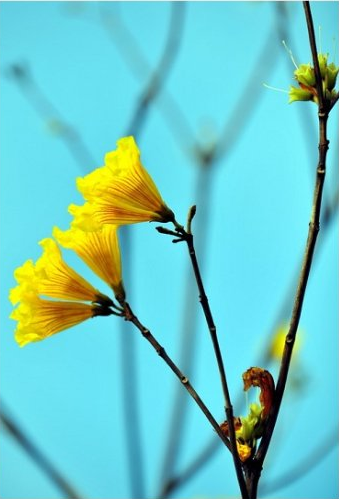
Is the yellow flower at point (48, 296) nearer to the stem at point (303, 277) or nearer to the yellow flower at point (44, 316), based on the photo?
the yellow flower at point (44, 316)

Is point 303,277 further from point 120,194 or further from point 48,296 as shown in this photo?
point 48,296

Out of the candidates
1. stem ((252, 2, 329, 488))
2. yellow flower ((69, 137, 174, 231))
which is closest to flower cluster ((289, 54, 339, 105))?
stem ((252, 2, 329, 488))

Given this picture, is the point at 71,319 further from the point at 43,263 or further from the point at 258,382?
the point at 258,382

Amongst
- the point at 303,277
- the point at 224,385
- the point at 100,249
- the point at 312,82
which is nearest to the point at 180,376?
the point at 224,385

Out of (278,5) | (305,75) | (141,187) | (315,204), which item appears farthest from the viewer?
(278,5)

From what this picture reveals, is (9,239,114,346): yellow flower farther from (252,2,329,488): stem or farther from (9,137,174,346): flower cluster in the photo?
(252,2,329,488): stem

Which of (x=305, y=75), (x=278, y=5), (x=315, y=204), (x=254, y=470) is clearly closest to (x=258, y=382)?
(x=254, y=470)

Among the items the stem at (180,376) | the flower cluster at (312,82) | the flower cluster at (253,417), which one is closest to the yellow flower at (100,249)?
the stem at (180,376)
